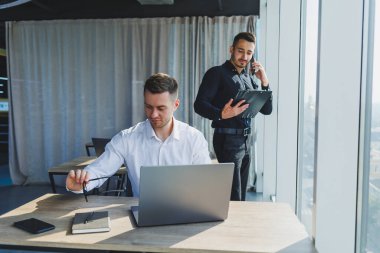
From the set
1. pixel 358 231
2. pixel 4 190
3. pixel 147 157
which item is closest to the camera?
pixel 358 231

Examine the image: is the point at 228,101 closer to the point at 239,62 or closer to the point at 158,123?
the point at 239,62

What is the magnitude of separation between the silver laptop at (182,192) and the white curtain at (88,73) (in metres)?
3.71

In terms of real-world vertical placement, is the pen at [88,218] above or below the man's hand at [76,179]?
below

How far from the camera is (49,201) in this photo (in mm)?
1741

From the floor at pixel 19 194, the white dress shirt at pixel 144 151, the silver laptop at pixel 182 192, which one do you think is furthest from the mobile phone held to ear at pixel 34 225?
the floor at pixel 19 194

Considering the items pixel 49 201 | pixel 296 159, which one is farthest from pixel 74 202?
pixel 296 159

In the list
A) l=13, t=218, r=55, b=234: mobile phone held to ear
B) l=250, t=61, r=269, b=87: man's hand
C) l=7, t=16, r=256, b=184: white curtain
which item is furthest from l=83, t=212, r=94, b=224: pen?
l=7, t=16, r=256, b=184: white curtain

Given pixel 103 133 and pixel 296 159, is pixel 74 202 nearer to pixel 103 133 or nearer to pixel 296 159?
pixel 296 159

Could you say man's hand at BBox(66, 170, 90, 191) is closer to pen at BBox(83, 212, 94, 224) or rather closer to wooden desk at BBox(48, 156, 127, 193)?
pen at BBox(83, 212, 94, 224)

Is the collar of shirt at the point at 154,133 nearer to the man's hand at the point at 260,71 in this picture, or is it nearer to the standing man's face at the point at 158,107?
the standing man's face at the point at 158,107

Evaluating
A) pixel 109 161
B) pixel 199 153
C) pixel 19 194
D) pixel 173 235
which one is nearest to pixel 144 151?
pixel 109 161

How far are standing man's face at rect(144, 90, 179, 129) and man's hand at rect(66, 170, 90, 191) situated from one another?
0.43 meters

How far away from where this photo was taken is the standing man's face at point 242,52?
8.39ft

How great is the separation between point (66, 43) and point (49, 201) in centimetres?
418
